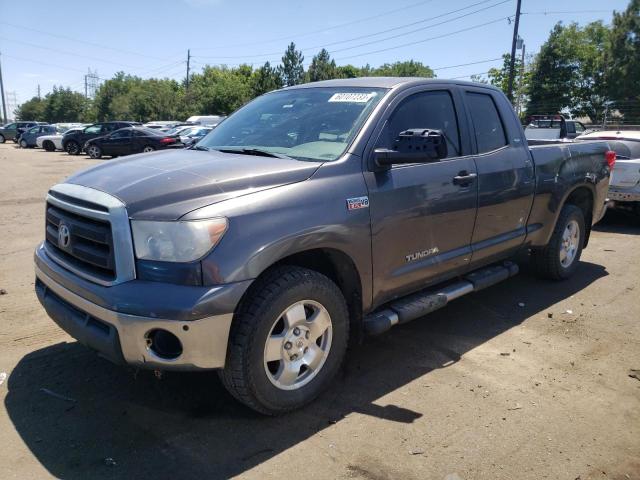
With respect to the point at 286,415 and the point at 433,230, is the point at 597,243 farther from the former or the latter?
the point at 286,415

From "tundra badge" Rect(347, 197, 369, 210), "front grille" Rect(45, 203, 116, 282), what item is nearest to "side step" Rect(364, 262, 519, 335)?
"tundra badge" Rect(347, 197, 369, 210)

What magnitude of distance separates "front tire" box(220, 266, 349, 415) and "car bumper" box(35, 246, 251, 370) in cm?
14

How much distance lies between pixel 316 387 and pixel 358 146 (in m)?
1.53

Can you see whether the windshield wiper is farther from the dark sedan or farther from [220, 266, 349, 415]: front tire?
the dark sedan

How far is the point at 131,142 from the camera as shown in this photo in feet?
77.8

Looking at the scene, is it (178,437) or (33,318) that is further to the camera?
(33,318)

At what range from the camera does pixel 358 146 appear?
3.41m

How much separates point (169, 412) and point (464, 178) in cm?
263

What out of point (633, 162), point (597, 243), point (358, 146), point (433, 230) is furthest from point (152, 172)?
point (633, 162)

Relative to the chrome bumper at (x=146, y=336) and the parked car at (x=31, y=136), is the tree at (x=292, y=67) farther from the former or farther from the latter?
the chrome bumper at (x=146, y=336)

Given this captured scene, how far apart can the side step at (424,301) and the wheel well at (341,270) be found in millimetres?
100

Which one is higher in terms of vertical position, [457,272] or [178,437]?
[457,272]

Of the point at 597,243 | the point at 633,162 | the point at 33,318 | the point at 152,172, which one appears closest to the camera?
the point at 152,172

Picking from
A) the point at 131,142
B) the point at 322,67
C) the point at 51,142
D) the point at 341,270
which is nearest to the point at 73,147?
the point at 51,142
